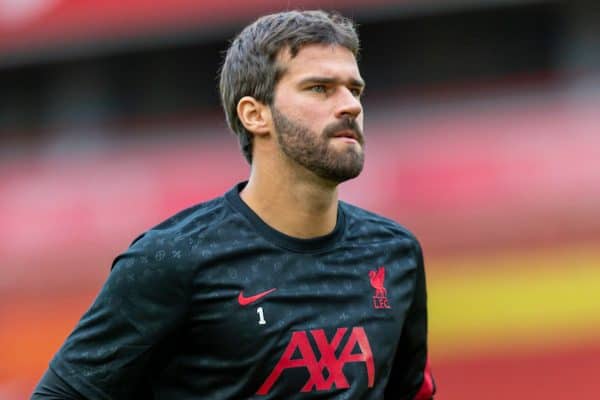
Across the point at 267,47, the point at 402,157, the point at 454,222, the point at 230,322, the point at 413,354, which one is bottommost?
the point at 413,354

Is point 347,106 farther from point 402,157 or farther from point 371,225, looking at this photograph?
point 402,157

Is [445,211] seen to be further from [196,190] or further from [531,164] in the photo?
[196,190]

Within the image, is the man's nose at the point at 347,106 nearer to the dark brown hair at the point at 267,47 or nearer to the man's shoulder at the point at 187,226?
the dark brown hair at the point at 267,47

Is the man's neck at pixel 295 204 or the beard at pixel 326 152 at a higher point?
the beard at pixel 326 152

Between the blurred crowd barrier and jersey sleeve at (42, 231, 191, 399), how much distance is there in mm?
6475

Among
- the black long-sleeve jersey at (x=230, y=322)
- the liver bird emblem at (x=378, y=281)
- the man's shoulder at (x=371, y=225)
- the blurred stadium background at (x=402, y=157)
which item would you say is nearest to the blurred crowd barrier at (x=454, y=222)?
the blurred stadium background at (x=402, y=157)

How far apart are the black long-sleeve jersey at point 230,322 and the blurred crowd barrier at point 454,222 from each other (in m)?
6.20

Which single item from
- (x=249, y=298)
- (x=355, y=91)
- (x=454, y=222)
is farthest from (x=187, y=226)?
(x=454, y=222)

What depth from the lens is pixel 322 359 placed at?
10.8ft

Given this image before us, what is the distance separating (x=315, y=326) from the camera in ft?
10.9

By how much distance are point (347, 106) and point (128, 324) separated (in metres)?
0.83

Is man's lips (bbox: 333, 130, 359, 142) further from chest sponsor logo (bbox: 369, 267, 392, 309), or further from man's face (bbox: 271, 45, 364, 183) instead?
chest sponsor logo (bbox: 369, 267, 392, 309)

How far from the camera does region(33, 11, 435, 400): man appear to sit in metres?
3.25

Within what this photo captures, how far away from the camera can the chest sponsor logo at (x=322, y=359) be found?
3.25m
